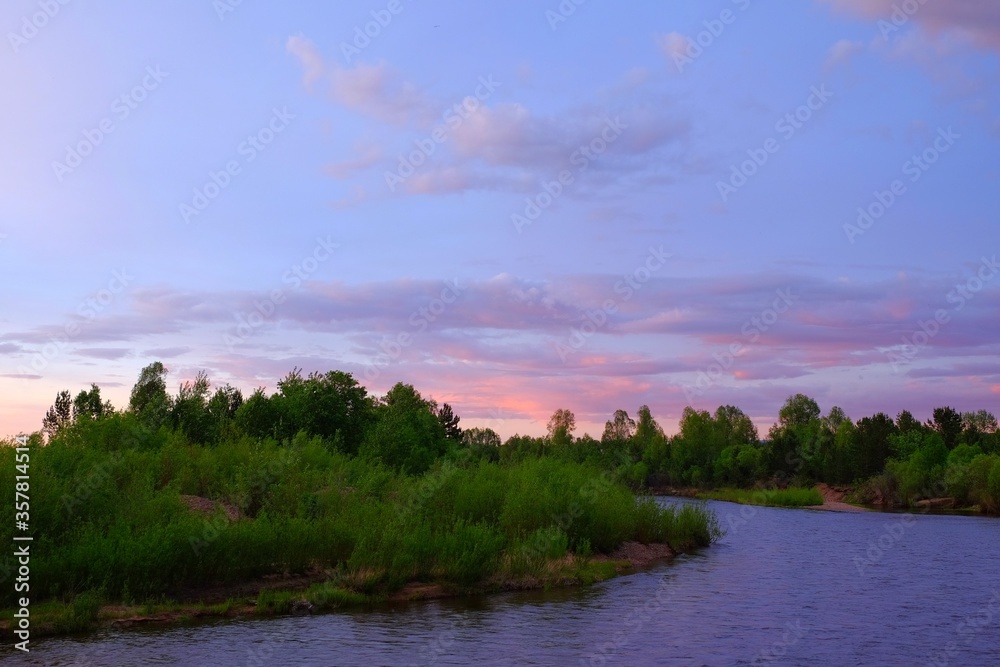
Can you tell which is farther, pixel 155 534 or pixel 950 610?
pixel 950 610

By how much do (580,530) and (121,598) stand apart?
2149 cm

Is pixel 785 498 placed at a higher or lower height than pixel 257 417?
lower

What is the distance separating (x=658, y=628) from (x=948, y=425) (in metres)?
121

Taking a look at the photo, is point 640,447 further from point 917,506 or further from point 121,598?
point 121,598

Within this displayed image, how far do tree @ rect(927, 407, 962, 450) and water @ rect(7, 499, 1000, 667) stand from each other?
91275 mm

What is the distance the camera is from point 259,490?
34438mm

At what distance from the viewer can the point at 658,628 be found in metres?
25.7

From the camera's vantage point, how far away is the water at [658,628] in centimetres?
2117

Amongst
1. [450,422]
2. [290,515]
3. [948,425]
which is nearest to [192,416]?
[290,515]

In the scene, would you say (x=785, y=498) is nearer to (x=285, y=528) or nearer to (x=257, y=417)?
(x=257, y=417)

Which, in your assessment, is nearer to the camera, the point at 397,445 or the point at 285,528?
the point at 285,528

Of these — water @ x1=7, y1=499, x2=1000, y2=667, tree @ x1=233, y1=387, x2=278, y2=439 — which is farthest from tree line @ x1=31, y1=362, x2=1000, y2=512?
water @ x1=7, y1=499, x2=1000, y2=667

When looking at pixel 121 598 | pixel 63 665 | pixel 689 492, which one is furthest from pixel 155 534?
pixel 689 492

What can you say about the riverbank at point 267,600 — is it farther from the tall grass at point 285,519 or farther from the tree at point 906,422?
the tree at point 906,422
